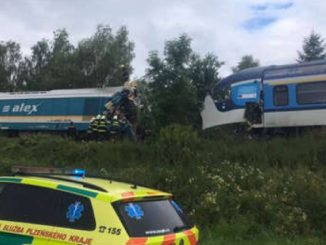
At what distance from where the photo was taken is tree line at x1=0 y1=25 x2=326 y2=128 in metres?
28.8

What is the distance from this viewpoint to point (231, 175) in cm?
1412

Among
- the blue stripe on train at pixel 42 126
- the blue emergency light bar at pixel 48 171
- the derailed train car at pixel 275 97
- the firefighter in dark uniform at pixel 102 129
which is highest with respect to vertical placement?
the derailed train car at pixel 275 97

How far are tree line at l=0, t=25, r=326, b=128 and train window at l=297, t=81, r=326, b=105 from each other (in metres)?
6.56

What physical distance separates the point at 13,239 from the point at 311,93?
55.0 feet

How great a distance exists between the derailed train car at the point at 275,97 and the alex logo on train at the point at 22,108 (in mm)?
12927

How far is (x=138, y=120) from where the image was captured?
981 inches

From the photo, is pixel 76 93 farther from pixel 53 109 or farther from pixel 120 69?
pixel 120 69

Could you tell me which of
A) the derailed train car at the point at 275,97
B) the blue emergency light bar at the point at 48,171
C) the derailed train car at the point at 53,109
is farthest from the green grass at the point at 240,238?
the derailed train car at the point at 53,109

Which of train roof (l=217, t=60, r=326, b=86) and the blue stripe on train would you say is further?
the blue stripe on train

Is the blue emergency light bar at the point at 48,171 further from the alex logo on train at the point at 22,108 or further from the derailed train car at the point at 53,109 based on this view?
the alex logo on train at the point at 22,108

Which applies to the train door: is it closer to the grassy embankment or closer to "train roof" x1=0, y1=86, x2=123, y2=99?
the grassy embankment

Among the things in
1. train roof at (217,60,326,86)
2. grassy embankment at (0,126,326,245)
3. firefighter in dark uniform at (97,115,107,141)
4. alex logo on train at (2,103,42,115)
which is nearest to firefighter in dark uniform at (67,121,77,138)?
alex logo on train at (2,103,42,115)

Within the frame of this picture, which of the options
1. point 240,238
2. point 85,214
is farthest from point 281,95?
point 85,214

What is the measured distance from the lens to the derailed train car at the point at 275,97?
21.8 meters
